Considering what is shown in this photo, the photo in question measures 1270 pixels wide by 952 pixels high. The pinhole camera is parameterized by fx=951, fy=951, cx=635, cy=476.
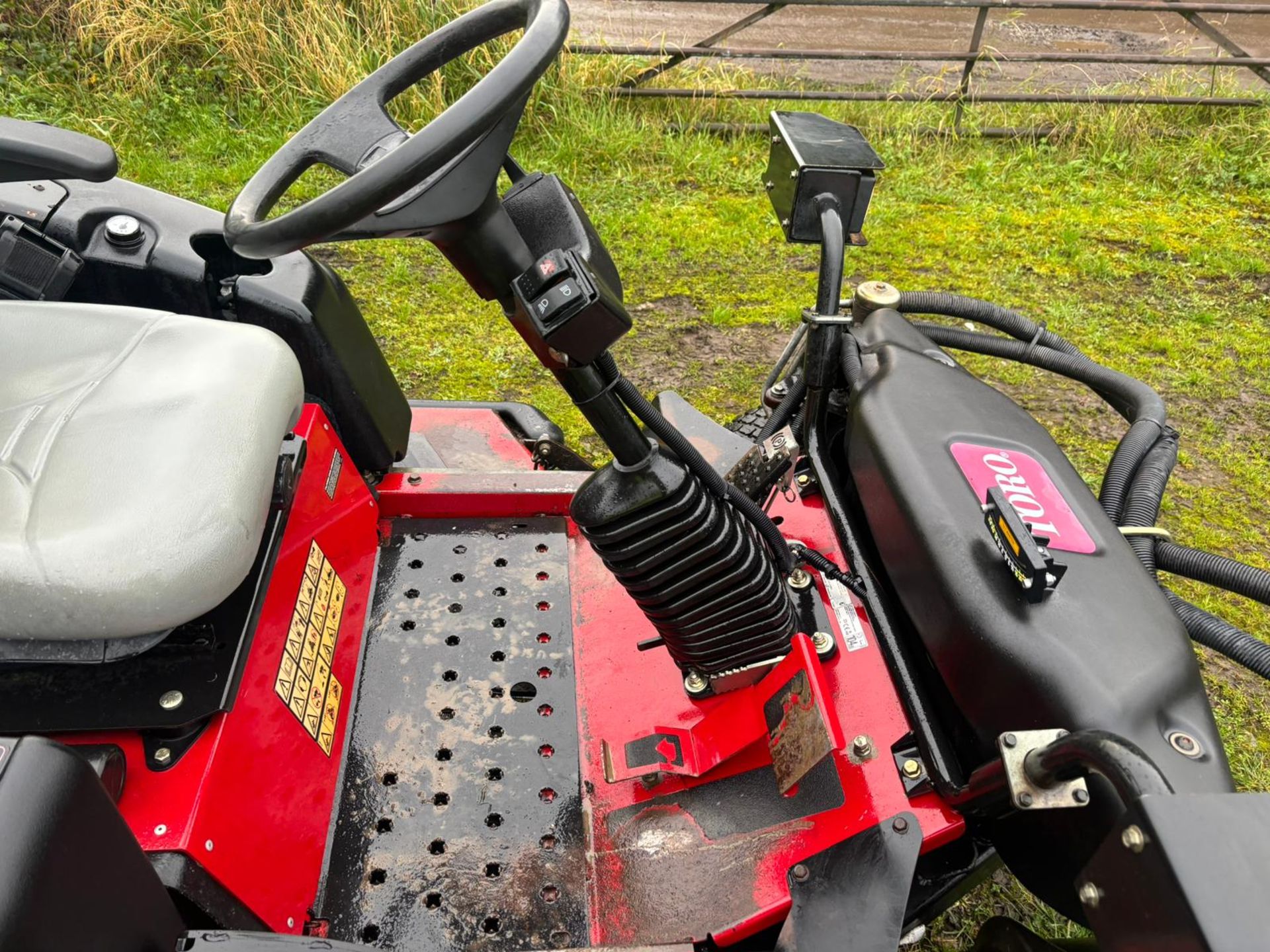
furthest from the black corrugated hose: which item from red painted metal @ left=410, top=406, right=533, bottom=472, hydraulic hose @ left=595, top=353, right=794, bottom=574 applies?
red painted metal @ left=410, top=406, right=533, bottom=472

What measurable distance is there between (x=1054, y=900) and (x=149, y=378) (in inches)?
55.7

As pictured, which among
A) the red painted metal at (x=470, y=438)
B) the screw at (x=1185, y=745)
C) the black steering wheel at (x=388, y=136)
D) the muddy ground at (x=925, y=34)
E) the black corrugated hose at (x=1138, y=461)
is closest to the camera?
the black steering wheel at (x=388, y=136)

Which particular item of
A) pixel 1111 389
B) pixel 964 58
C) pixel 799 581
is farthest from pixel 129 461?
pixel 964 58

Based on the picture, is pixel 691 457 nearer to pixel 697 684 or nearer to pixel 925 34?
pixel 697 684

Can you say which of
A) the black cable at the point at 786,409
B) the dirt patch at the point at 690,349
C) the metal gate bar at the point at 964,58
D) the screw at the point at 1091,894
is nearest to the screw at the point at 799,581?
the black cable at the point at 786,409

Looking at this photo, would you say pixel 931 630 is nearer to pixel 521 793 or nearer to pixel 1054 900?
pixel 1054 900

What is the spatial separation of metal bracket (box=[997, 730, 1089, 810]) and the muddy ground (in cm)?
579

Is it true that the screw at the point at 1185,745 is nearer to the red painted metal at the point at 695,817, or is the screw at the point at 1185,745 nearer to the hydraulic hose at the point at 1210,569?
the red painted metal at the point at 695,817

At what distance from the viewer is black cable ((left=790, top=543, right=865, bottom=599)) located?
1534 millimetres

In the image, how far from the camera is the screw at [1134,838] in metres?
0.81

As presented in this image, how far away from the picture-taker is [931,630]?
1320mm

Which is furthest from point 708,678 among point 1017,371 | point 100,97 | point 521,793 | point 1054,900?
point 100,97

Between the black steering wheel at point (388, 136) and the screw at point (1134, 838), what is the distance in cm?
93

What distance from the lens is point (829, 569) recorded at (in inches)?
61.5
